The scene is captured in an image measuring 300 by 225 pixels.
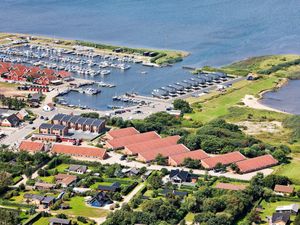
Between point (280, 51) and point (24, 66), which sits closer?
point (24, 66)

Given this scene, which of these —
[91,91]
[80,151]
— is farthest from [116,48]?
[80,151]

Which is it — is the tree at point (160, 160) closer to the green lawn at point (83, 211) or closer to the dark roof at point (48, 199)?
the green lawn at point (83, 211)

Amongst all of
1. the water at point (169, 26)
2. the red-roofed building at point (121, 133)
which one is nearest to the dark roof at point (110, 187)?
the red-roofed building at point (121, 133)

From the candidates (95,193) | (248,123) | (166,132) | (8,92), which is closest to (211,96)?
(248,123)

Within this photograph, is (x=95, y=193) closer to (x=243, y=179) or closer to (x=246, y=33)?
(x=243, y=179)

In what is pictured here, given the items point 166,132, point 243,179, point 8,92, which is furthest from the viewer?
point 8,92

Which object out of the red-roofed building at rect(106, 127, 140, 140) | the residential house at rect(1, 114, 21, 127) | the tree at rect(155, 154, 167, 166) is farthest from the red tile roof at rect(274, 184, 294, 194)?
the residential house at rect(1, 114, 21, 127)

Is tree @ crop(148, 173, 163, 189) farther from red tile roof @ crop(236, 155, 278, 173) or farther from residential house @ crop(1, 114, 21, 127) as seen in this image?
residential house @ crop(1, 114, 21, 127)
